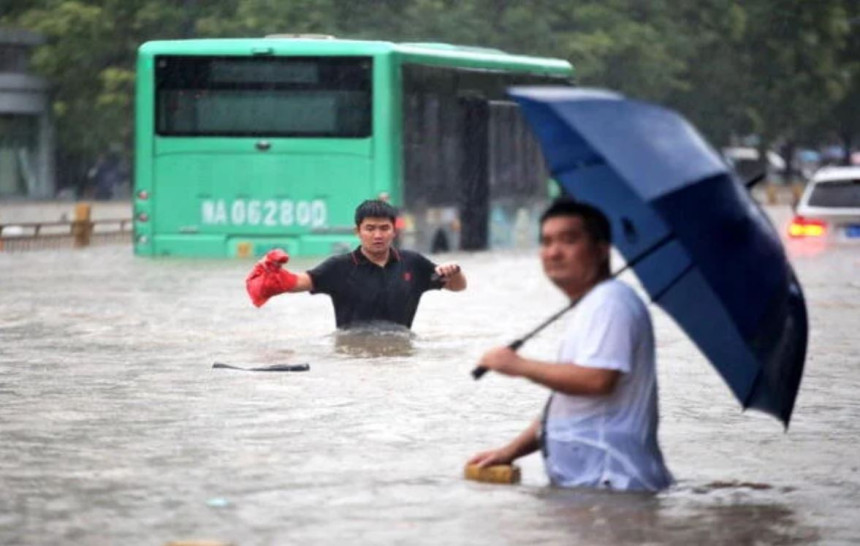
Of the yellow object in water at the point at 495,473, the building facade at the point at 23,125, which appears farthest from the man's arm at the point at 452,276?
the building facade at the point at 23,125

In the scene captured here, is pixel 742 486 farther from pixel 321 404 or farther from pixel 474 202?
pixel 474 202

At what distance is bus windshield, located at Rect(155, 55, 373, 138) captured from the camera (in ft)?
107

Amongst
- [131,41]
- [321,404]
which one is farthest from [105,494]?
[131,41]

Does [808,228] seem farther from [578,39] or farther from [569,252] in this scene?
[578,39]

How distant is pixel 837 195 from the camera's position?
105ft

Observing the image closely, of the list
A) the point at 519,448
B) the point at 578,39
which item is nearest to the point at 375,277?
the point at 519,448

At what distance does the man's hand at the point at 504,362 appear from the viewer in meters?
8.92

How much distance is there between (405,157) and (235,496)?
2367 cm

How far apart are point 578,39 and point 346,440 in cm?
5157

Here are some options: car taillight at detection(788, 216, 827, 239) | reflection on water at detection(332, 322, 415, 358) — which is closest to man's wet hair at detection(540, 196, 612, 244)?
reflection on water at detection(332, 322, 415, 358)

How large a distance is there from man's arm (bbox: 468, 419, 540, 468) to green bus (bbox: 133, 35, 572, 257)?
22453mm

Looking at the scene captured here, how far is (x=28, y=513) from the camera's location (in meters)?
9.64

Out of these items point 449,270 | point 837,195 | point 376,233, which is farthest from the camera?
point 837,195

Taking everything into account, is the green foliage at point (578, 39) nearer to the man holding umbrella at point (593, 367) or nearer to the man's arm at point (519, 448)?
the man's arm at point (519, 448)
